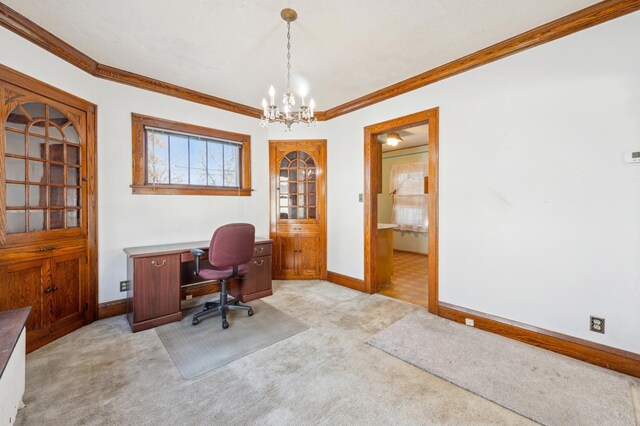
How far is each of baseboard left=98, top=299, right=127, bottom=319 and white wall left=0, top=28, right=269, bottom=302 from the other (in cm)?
5

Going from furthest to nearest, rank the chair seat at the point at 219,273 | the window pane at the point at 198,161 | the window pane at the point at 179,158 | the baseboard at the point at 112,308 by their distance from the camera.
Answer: the window pane at the point at 198,161 → the window pane at the point at 179,158 → the baseboard at the point at 112,308 → the chair seat at the point at 219,273

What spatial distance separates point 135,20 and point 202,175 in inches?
74.7

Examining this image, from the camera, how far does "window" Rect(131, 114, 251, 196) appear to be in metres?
3.23

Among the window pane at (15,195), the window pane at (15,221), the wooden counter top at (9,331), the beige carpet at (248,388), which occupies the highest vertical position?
the window pane at (15,195)

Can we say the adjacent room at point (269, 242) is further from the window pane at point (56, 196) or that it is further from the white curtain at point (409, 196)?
the white curtain at point (409, 196)

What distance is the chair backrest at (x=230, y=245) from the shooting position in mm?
2711

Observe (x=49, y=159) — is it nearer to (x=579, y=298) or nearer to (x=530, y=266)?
(x=530, y=266)

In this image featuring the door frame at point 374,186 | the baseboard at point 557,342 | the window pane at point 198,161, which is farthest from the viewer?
the window pane at point 198,161

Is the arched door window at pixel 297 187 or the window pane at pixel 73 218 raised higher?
the arched door window at pixel 297 187

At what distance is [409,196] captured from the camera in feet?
21.8

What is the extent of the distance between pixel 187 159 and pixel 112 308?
1963mm

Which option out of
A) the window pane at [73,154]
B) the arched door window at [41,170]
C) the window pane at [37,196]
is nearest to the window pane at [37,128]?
the arched door window at [41,170]

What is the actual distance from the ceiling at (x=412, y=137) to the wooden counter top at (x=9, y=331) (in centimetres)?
470

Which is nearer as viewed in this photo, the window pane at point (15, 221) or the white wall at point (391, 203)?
the window pane at point (15, 221)
